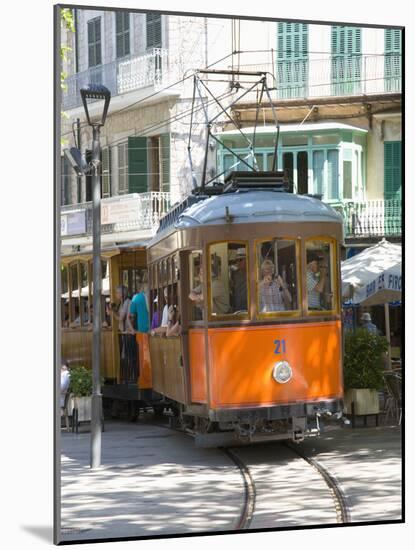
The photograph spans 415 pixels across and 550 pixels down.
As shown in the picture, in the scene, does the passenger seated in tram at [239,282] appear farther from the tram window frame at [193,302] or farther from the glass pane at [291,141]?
the glass pane at [291,141]

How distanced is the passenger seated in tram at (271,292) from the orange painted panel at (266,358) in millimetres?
136

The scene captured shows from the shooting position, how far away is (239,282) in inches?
393

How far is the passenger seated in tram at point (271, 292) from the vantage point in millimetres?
9977

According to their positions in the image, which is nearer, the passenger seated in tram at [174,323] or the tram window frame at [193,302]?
the passenger seated in tram at [174,323]

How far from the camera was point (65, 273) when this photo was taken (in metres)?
8.98

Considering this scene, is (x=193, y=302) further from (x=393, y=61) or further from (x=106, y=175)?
(x=393, y=61)

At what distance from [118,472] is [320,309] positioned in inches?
70.8

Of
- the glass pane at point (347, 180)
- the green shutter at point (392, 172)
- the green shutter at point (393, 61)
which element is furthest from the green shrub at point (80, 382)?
the green shutter at point (393, 61)

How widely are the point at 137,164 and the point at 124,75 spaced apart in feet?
1.80

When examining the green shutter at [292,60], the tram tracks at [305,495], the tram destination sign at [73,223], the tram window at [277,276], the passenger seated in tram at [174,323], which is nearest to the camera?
the tram destination sign at [73,223]

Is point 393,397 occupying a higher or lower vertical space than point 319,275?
lower

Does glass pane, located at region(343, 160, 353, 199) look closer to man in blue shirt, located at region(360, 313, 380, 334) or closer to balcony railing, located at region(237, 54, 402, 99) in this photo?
balcony railing, located at region(237, 54, 402, 99)

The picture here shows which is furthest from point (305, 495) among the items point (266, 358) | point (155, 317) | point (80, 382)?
point (80, 382)

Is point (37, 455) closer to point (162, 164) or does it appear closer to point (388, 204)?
point (162, 164)
